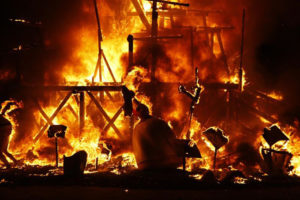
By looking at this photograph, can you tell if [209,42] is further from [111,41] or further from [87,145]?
[87,145]

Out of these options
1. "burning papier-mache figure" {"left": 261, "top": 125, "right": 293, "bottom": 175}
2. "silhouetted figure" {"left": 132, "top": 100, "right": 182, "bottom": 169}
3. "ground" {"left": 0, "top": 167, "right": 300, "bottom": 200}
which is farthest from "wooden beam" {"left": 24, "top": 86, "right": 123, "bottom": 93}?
"burning papier-mache figure" {"left": 261, "top": 125, "right": 293, "bottom": 175}

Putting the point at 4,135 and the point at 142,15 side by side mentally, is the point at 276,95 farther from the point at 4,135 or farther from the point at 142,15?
the point at 4,135

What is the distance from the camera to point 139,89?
10.7 m

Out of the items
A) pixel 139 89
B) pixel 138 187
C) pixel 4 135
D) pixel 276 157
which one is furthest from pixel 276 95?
pixel 4 135

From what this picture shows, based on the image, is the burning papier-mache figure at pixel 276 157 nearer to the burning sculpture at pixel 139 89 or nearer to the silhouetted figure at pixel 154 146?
the burning sculpture at pixel 139 89

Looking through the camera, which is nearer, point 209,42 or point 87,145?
point 87,145

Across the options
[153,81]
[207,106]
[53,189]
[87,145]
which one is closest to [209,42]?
[207,106]

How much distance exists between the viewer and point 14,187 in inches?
314

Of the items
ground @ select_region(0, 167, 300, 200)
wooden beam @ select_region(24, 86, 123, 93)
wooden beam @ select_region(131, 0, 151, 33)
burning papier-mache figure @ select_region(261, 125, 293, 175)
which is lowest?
ground @ select_region(0, 167, 300, 200)

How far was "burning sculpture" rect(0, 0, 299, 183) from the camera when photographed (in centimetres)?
1069

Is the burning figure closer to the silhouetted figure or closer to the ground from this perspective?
the ground

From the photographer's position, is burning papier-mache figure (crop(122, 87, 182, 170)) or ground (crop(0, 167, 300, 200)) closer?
ground (crop(0, 167, 300, 200))

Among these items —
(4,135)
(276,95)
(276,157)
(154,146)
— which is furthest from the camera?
(276,95)

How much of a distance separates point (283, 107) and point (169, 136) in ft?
20.9
